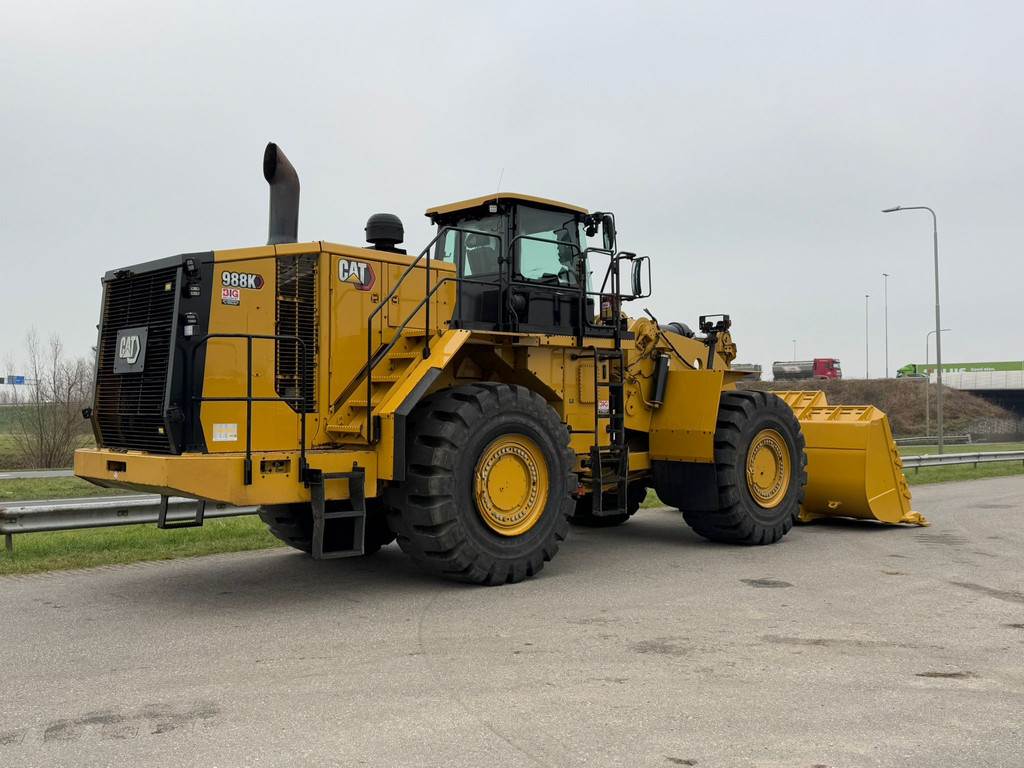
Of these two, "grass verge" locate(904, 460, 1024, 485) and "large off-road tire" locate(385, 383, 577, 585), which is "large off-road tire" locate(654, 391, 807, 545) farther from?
"grass verge" locate(904, 460, 1024, 485)

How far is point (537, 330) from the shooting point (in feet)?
29.9

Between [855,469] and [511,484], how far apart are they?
5575mm

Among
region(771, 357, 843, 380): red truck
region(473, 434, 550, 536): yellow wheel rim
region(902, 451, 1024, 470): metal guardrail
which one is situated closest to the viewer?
region(473, 434, 550, 536): yellow wheel rim

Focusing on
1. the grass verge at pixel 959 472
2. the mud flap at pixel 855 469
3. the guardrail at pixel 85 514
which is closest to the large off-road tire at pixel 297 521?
the guardrail at pixel 85 514

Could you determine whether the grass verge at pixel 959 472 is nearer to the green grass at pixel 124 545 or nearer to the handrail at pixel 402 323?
the green grass at pixel 124 545

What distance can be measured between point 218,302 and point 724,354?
21.9 ft

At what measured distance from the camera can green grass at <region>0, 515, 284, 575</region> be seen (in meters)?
8.95

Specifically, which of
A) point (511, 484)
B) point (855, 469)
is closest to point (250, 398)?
point (511, 484)

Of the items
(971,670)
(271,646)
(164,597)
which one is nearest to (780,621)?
(971,670)

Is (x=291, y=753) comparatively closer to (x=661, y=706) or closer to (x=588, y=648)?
(x=661, y=706)

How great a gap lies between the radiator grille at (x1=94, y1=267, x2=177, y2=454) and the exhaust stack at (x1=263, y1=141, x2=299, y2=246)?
3.70 ft

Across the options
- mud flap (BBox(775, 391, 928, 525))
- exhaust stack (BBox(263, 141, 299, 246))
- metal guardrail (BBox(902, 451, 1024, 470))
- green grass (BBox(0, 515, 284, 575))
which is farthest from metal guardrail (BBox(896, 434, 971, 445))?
exhaust stack (BBox(263, 141, 299, 246))

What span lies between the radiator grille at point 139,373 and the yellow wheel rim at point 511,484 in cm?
252

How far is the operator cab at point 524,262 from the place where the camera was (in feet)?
29.5
